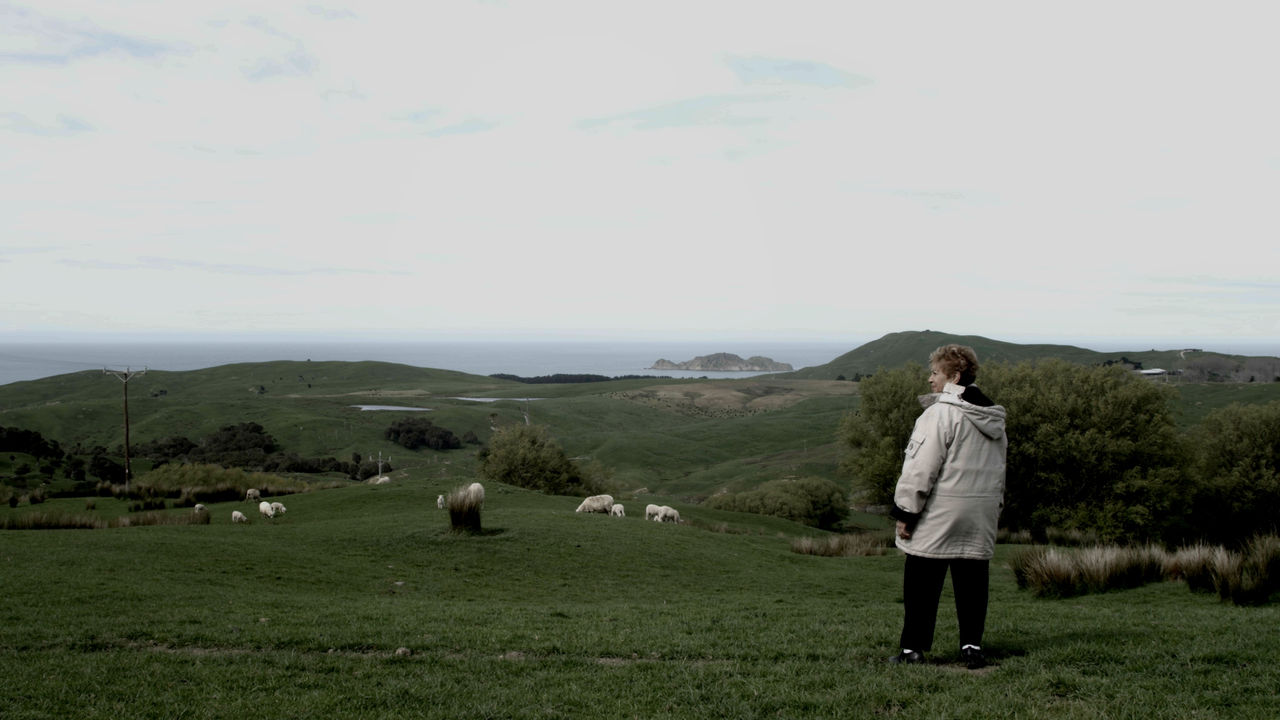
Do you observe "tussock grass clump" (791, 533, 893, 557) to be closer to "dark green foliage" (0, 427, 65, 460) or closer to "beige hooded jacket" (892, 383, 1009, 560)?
"beige hooded jacket" (892, 383, 1009, 560)

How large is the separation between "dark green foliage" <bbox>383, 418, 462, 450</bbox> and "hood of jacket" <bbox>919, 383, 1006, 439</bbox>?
9021 centimetres

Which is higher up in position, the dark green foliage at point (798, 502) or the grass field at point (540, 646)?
the grass field at point (540, 646)

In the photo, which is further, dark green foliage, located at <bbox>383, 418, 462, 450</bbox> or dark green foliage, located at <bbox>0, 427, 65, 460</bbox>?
dark green foliage, located at <bbox>383, 418, 462, 450</bbox>

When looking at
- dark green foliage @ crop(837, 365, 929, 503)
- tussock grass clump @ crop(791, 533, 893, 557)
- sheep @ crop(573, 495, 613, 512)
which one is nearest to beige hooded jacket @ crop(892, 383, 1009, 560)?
tussock grass clump @ crop(791, 533, 893, 557)

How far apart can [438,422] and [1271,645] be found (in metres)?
105

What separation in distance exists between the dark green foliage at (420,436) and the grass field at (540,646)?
7820 centimetres

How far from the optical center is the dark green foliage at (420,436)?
9162 cm

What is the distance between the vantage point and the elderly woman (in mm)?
5793

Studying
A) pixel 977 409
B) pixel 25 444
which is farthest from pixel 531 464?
pixel 977 409

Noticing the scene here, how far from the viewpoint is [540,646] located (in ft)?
25.0

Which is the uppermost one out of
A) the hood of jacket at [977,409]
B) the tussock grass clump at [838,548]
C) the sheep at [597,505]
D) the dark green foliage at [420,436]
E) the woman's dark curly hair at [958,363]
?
the woman's dark curly hair at [958,363]

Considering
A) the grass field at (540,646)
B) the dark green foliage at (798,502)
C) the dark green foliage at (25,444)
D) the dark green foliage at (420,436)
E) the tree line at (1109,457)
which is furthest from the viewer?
the dark green foliage at (420,436)

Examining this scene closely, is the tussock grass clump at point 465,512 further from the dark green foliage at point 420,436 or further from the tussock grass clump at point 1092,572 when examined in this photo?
the dark green foliage at point 420,436

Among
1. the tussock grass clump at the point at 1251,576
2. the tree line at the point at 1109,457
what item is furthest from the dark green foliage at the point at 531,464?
the tussock grass clump at the point at 1251,576
